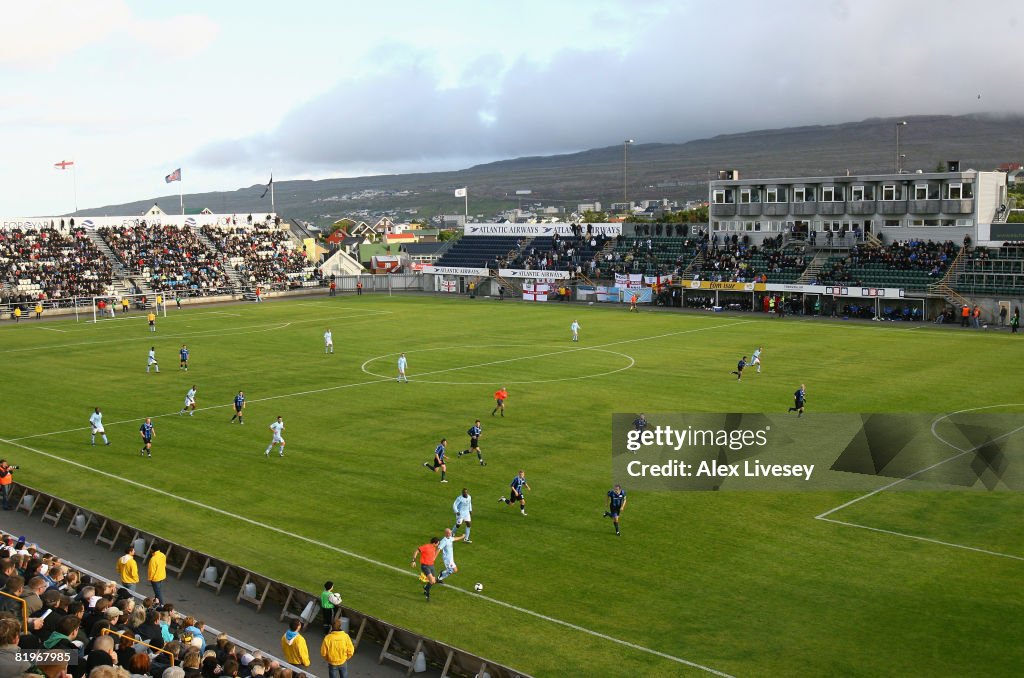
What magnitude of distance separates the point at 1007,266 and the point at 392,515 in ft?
203

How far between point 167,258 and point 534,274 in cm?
4218

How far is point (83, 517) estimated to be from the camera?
2731cm

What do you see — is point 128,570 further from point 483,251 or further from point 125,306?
point 483,251

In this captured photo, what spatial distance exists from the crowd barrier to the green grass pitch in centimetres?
117

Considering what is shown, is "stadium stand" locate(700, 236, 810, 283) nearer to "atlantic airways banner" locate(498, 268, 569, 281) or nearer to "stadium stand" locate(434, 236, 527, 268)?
"atlantic airways banner" locate(498, 268, 569, 281)

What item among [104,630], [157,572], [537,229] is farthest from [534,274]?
[104,630]

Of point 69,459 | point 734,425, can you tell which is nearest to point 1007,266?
point 734,425

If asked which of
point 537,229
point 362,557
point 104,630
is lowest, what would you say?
point 362,557

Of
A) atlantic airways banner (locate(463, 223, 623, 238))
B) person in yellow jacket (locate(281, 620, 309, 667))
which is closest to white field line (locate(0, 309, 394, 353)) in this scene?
atlantic airways banner (locate(463, 223, 623, 238))

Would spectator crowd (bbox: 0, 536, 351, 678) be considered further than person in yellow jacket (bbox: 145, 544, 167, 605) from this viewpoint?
No

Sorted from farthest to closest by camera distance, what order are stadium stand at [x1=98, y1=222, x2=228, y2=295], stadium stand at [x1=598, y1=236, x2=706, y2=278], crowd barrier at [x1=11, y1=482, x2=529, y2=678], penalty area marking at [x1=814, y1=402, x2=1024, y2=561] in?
stadium stand at [x1=98, y1=222, x2=228, y2=295] < stadium stand at [x1=598, y1=236, x2=706, y2=278] < penalty area marking at [x1=814, y1=402, x2=1024, y2=561] < crowd barrier at [x1=11, y1=482, x2=529, y2=678]

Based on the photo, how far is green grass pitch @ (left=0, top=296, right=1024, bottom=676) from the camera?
20328 mm

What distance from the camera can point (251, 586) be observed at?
2239cm

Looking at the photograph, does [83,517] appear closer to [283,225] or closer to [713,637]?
[713,637]
